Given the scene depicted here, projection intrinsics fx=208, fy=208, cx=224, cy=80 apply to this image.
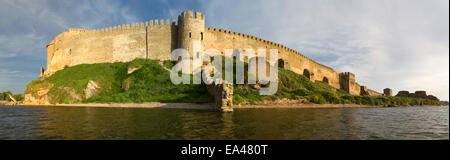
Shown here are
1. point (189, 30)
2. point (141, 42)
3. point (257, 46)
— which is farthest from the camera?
point (257, 46)

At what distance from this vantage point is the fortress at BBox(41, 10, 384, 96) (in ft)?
121

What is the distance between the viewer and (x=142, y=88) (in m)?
31.0

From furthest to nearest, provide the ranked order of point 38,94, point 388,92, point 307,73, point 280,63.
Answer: point 388,92, point 307,73, point 280,63, point 38,94

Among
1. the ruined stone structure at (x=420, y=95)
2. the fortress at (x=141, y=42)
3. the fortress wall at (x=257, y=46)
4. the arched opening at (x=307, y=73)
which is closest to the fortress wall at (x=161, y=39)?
the fortress at (x=141, y=42)

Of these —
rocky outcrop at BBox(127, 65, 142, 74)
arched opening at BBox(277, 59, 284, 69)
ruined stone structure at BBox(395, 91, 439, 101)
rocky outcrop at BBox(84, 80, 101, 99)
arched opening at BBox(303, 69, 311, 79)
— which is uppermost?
arched opening at BBox(277, 59, 284, 69)

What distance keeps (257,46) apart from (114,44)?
30.4m

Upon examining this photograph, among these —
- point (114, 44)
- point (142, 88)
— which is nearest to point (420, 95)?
point (142, 88)

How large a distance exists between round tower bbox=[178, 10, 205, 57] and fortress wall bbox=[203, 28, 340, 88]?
3518 mm

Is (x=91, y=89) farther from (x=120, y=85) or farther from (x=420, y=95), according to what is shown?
(x=420, y=95)

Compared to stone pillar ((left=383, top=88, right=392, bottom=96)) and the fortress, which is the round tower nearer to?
the fortress

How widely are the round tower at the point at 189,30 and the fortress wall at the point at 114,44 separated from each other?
9.83ft

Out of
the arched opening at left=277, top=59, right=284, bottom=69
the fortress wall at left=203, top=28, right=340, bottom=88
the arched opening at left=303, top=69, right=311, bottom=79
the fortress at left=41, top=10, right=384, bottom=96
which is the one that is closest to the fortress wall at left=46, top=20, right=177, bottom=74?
the fortress at left=41, top=10, right=384, bottom=96
